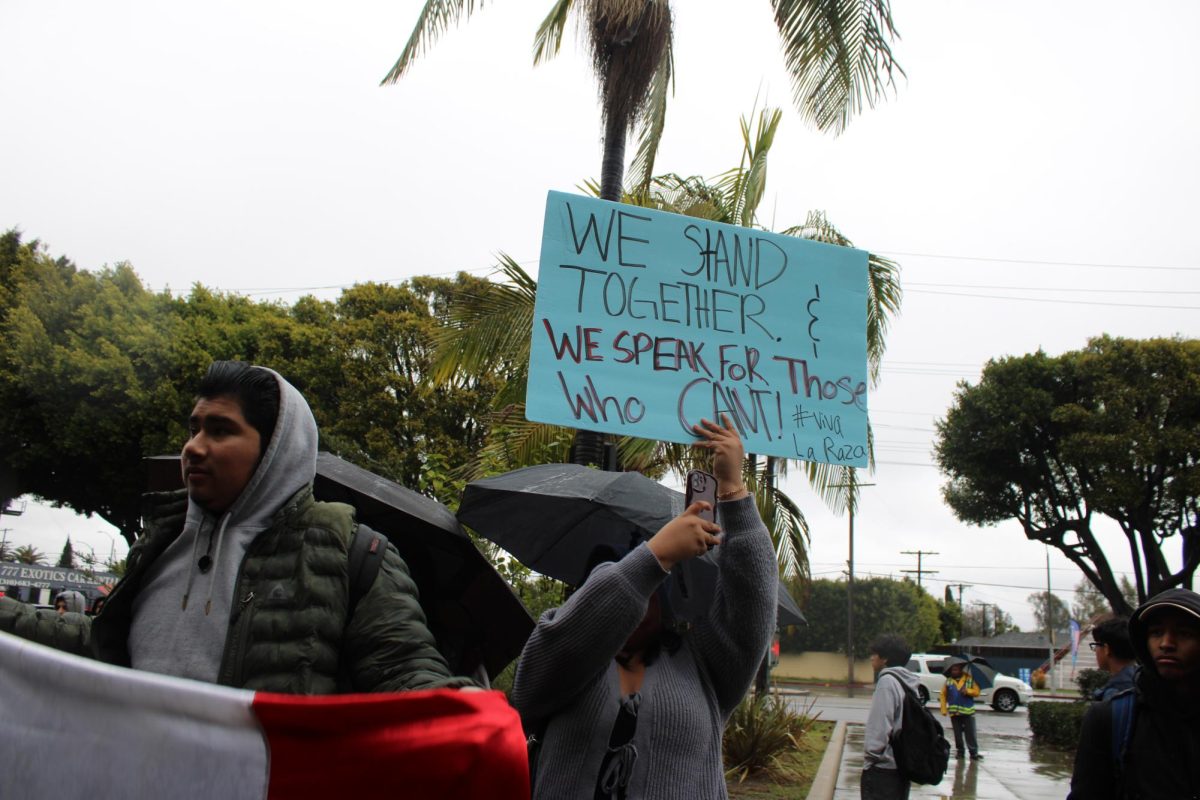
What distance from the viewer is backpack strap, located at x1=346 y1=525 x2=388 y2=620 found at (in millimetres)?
1844

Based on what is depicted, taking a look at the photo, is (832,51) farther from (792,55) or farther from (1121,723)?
(1121,723)

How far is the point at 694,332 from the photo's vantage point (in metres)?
→ 3.33

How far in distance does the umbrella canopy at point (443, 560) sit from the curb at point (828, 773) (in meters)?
5.66

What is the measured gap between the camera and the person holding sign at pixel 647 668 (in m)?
2.23

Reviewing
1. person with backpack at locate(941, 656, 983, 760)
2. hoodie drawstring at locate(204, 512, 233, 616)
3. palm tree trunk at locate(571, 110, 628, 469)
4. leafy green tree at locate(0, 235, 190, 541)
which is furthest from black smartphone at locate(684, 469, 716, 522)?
leafy green tree at locate(0, 235, 190, 541)

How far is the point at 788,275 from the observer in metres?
3.50

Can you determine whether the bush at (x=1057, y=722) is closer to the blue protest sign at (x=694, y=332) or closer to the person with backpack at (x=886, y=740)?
the person with backpack at (x=886, y=740)

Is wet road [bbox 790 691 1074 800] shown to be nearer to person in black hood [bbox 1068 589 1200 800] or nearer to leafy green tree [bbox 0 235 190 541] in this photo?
person in black hood [bbox 1068 589 1200 800]

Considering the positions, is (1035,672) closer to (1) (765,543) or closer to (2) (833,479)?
(2) (833,479)

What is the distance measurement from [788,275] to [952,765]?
12444 mm

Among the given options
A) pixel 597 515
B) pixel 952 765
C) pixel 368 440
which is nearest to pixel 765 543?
pixel 597 515

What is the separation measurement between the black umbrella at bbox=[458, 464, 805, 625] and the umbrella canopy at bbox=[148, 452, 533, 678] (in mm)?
168

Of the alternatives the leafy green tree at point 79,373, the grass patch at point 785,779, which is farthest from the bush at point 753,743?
the leafy green tree at point 79,373

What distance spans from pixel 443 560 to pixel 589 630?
2.50 metres
